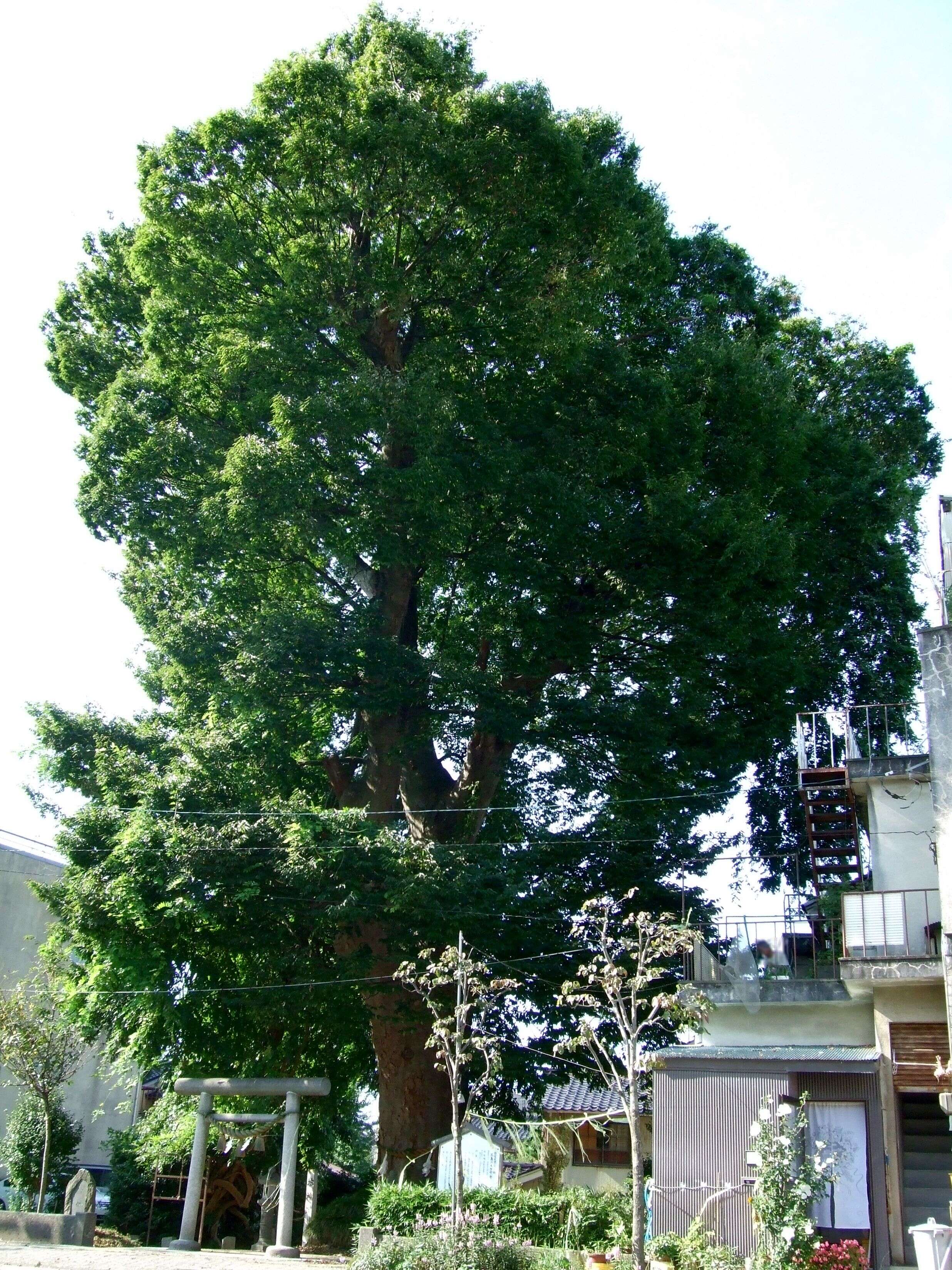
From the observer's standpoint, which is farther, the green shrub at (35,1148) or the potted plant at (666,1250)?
the green shrub at (35,1148)

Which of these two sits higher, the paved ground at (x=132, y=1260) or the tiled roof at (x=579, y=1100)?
the tiled roof at (x=579, y=1100)

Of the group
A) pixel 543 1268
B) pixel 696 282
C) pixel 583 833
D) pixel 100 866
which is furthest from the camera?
pixel 696 282

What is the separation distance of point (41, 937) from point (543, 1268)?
2189 cm

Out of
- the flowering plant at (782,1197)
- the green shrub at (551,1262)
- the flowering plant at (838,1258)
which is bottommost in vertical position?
the green shrub at (551,1262)

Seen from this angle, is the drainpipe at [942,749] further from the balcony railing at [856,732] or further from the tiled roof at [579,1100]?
the tiled roof at [579,1100]

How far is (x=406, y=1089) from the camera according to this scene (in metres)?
20.5

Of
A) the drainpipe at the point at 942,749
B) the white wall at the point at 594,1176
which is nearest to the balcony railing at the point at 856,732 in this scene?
the drainpipe at the point at 942,749

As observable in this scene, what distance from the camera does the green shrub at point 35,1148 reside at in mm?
24500

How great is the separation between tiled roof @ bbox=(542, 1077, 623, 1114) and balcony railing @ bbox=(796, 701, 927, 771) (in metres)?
11.6

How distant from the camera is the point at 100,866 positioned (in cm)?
1927

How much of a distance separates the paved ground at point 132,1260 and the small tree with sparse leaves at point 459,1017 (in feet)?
9.92

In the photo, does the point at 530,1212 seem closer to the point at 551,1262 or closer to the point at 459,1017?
the point at 551,1262

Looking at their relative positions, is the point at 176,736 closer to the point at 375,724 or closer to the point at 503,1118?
the point at 375,724

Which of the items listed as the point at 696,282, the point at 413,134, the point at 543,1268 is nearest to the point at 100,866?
the point at 543,1268
